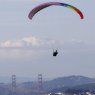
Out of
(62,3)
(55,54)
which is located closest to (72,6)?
(62,3)

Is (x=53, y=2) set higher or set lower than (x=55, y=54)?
higher

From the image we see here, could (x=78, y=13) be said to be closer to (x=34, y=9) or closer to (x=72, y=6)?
(x=72, y=6)

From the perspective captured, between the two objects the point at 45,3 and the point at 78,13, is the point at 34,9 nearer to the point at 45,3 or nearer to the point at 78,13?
the point at 45,3

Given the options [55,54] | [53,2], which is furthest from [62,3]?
[55,54]

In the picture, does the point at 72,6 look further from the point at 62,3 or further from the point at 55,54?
the point at 55,54

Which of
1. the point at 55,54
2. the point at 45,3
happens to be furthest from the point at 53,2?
the point at 55,54

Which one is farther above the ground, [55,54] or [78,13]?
[78,13]
